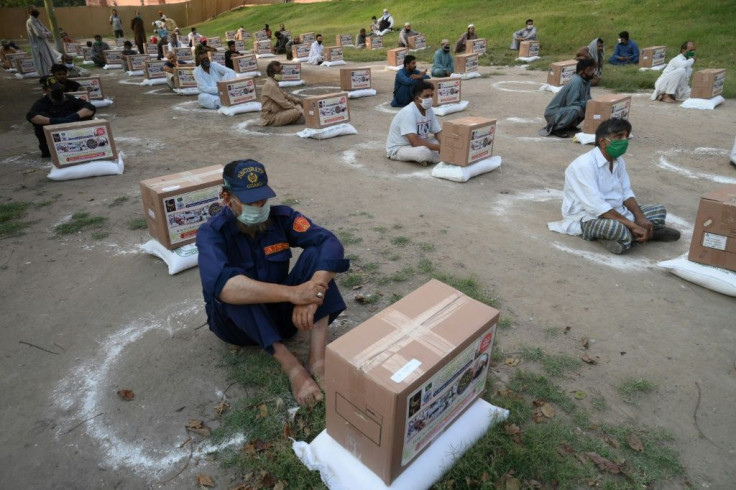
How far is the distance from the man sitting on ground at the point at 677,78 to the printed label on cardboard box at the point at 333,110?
293 inches

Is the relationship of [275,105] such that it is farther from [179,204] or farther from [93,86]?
[179,204]

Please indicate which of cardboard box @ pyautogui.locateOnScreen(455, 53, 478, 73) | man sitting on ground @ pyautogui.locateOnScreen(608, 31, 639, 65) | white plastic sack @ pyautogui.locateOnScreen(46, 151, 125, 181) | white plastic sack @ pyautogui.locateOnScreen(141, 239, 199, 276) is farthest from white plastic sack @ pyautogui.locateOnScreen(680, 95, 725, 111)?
white plastic sack @ pyautogui.locateOnScreen(46, 151, 125, 181)

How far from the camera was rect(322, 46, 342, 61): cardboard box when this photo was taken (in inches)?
721

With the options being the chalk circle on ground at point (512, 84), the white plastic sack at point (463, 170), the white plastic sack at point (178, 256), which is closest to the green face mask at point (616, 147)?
the white plastic sack at point (463, 170)

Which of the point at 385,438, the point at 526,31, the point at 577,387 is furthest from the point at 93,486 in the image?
the point at 526,31

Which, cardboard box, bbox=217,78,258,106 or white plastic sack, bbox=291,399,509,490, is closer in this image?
white plastic sack, bbox=291,399,509,490

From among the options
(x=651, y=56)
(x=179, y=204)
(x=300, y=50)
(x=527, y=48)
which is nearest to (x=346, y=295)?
(x=179, y=204)

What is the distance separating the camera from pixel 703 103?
10648 millimetres

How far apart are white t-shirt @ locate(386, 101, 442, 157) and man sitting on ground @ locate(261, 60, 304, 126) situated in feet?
10.4

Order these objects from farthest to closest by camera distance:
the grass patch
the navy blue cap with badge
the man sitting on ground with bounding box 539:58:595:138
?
the man sitting on ground with bounding box 539:58:595:138
the grass patch
the navy blue cap with badge

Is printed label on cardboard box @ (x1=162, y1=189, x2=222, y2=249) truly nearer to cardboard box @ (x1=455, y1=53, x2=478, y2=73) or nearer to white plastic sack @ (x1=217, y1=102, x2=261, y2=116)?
white plastic sack @ (x1=217, y1=102, x2=261, y2=116)

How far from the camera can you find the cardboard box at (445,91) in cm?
1038

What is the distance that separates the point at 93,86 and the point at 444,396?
12.9 meters

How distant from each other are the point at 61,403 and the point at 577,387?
325 centimetres
